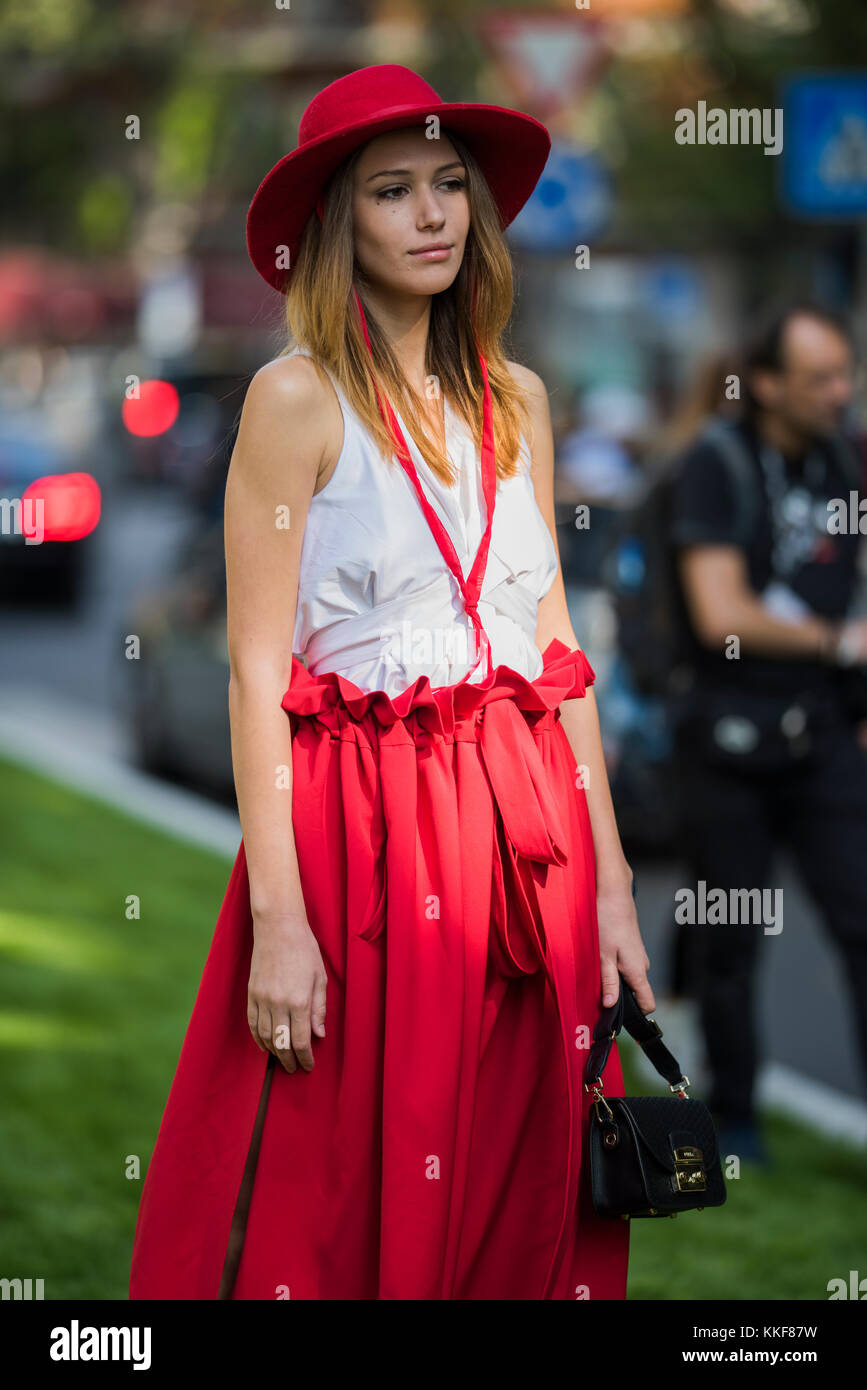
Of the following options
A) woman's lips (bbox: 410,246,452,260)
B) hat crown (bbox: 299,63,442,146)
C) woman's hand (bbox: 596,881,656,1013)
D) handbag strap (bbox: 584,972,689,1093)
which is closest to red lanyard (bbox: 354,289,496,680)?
woman's lips (bbox: 410,246,452,260)

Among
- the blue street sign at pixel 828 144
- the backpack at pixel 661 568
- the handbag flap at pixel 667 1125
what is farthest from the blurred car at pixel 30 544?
the handbag flap at pixel 667 1125

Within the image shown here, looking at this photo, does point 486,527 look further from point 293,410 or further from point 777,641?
point 777,641

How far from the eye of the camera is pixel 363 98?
256 centimetres

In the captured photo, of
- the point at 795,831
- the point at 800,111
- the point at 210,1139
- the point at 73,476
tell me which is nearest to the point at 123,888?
the point at 795,831

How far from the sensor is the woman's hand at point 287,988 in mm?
2512

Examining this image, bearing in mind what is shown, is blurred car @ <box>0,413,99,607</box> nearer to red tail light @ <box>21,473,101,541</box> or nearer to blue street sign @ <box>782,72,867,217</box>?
red tail light @ <box>21,473,101,541</box>

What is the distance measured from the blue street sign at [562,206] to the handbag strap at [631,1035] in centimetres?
721

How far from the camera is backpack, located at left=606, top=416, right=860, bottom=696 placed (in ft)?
14.9

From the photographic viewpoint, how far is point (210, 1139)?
8.58 ft

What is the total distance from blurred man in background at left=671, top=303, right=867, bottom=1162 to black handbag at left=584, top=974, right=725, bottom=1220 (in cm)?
189

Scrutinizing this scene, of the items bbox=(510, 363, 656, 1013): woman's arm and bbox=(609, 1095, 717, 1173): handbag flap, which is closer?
bbox=(609, 1095, 717, 1173): handbag flap

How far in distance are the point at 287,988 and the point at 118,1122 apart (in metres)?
2.39

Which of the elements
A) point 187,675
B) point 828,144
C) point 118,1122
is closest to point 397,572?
point 118,1122

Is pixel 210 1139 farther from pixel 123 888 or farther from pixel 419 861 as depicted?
pixel 123 888
